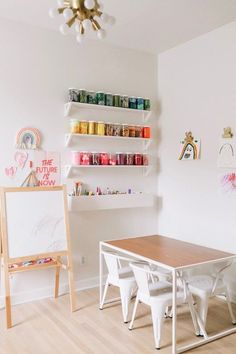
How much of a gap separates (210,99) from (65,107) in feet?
5.24

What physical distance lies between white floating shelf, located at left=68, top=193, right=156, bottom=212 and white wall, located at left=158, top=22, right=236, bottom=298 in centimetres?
31

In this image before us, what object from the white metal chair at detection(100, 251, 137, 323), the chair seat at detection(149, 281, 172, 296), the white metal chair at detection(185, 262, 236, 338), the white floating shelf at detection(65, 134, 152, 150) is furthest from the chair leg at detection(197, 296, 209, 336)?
the white floating shelf at detection(65, 134, 152, 150)

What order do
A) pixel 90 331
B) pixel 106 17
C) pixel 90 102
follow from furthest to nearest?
pixel 90 102 < pixel 90 331 < pixel 106 17

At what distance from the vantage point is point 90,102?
12.9 ft

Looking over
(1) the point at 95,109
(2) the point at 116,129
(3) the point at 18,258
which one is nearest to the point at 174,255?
(3) the point at 18,258

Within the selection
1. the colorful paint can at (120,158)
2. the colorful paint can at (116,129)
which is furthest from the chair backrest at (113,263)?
the colorful paint can at (116,129)

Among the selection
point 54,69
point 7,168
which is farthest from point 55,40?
point 7,168

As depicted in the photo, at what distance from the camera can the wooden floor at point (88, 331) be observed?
2684mm

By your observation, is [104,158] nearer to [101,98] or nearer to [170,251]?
[101,98]

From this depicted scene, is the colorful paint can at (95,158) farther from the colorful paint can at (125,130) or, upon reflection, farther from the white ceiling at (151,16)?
the white ceiling at (151,16)

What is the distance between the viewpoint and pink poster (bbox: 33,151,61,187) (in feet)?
12.1

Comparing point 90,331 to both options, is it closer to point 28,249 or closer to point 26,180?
point 28,249

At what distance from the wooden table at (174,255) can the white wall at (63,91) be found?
2.21 ft

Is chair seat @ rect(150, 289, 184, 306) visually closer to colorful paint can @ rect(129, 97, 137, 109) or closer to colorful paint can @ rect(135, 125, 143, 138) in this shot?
colorful paint can @ rect(135, 125, 143, 138)
